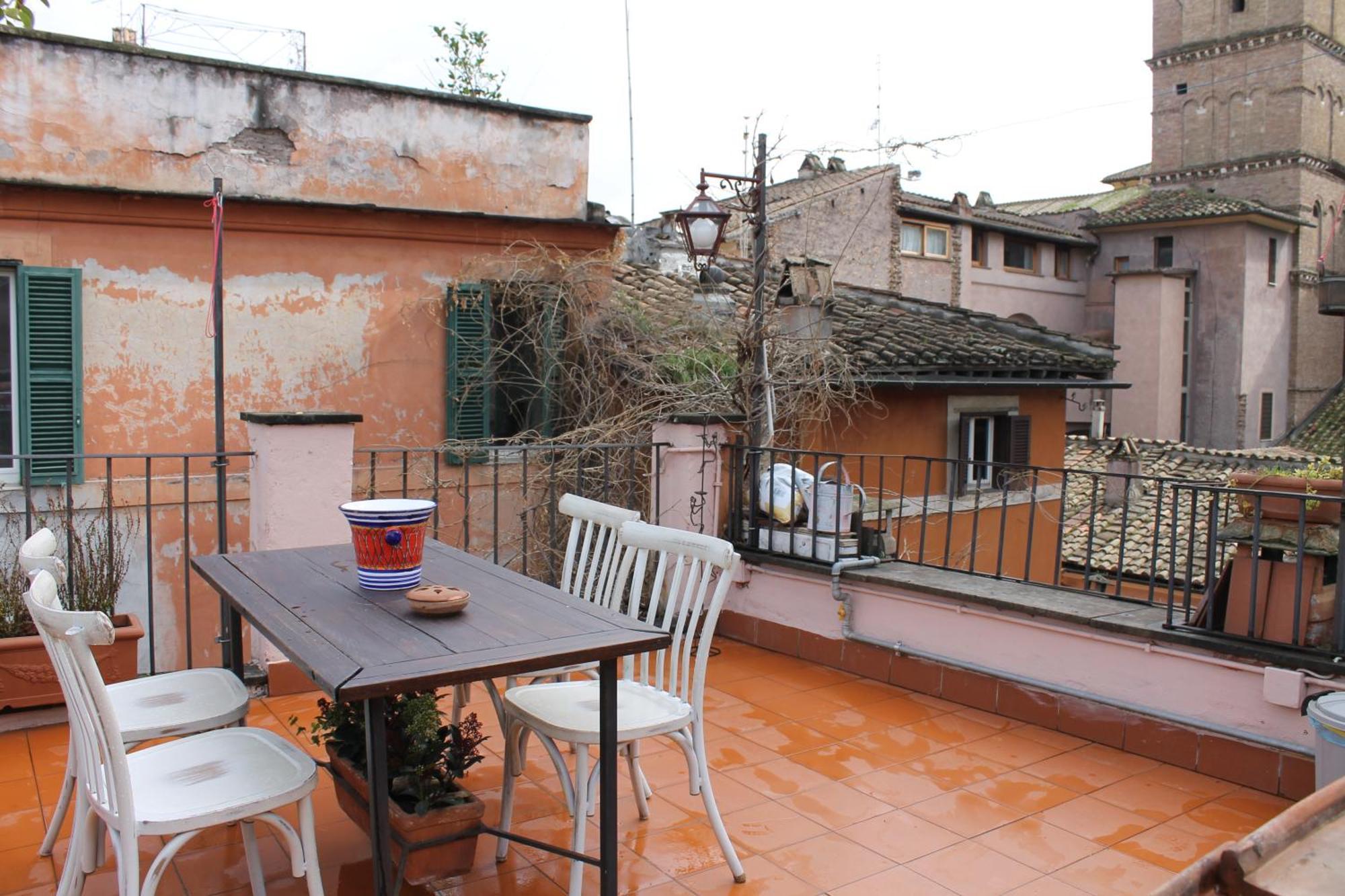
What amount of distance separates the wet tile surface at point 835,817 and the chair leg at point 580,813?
298 millimetres

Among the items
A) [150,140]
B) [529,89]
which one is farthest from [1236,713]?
[529,89]

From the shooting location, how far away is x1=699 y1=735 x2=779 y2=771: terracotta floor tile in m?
3.62

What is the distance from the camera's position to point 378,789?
7.22 feet

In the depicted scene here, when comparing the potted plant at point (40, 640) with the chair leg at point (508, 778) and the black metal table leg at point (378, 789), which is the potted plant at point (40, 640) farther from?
the black metal table leg at point (378, 789)

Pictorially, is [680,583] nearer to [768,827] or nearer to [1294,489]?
[768,827]

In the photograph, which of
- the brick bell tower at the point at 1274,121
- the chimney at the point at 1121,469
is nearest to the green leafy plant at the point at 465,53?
the chimney at the point at 1121,469

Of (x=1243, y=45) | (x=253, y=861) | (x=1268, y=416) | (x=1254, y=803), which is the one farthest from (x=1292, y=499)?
(x=1243, y=45)

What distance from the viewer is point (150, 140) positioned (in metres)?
6.36

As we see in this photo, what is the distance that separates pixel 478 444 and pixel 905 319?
543cm

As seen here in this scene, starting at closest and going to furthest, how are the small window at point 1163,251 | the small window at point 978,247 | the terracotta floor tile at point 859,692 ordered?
the terracotta floor tile at point 859,692 → the small window at point 978,247 → the small window at point 1163,251

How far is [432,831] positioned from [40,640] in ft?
6.49

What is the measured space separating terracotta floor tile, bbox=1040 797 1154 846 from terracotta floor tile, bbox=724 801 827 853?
0.76 meters

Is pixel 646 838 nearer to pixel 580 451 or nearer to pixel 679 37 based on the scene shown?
pixel 580 451

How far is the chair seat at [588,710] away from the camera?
2588mm
